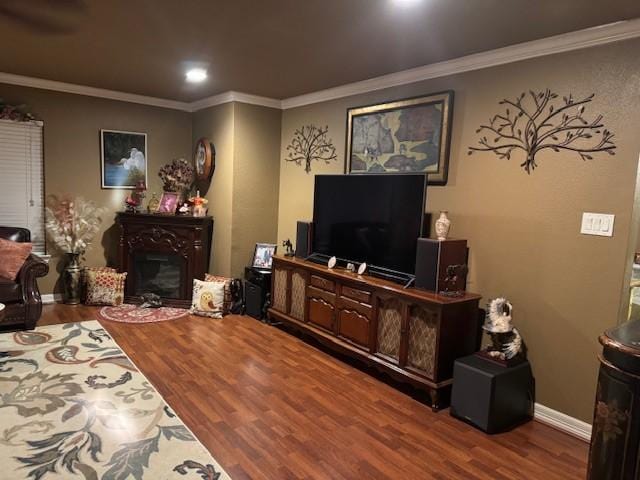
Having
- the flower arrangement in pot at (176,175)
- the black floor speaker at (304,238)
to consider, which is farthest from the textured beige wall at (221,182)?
the black floor speaker at (304,238)

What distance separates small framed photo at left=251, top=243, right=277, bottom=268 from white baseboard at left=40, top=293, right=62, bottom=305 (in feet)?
7.45

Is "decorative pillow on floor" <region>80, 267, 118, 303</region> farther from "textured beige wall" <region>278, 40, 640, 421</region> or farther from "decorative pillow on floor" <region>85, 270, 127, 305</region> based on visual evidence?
"textured beige wall" <region>278, 40, 640, 421</region>

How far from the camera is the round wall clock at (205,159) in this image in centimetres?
520

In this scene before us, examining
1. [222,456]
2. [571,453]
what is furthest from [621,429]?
[222,456]

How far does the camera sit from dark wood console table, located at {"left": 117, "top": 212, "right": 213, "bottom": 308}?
496 cm

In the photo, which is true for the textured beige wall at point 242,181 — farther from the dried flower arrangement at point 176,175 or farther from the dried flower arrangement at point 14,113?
the dried flower arrangement at point 14,113

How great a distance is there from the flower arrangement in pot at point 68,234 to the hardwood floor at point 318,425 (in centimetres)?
152

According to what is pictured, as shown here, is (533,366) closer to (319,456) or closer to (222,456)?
(319,456)

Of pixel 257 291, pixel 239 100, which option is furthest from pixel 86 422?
pixel 239 100

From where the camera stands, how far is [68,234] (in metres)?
4.95

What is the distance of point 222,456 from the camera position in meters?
2.31

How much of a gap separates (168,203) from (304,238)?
1893 mm

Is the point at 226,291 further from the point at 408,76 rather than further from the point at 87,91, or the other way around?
the point at 408,76

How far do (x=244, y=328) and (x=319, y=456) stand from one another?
2212mm
